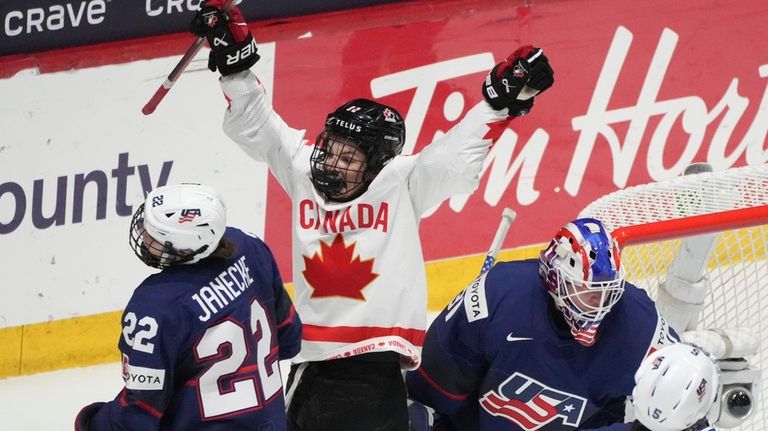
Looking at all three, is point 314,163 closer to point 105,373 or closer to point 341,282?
point 341,282

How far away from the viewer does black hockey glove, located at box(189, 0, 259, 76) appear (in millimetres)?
3789

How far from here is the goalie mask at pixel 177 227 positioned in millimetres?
3244

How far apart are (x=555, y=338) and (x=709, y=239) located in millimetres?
682

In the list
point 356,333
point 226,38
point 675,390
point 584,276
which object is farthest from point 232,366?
point 675,390

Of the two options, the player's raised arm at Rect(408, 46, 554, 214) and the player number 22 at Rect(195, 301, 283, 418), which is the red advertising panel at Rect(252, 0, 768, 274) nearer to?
the player's raised arm at Rect(408, 46, 554, 214)

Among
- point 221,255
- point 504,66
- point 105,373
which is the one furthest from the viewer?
point 105,373

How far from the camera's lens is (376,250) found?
3707 mm

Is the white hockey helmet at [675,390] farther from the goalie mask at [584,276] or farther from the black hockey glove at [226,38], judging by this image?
the black hockey glove at [226,38]

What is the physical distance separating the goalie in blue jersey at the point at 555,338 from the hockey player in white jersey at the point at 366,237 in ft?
0.55

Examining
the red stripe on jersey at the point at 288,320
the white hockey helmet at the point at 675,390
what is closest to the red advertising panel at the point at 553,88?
the red stripe on jersey at the point at 288,320

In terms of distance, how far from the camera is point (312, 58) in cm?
554

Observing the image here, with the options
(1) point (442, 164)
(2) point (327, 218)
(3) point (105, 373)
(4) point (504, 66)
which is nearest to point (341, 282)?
(2) point (327, 218)

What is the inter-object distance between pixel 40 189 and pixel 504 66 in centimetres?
233

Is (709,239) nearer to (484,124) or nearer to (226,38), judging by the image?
(484,124)
